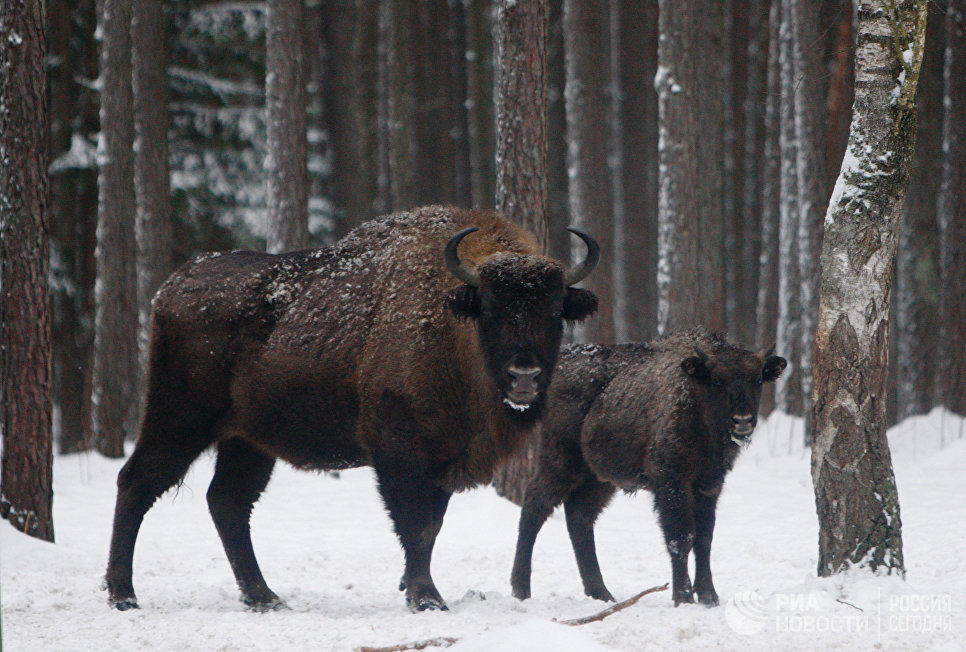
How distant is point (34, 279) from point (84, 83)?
1162 centimetres

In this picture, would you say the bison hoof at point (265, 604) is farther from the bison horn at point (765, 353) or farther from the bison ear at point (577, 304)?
the bison horn at point (765, 353)

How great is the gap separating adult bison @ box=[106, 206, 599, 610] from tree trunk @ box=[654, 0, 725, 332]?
18.6 ft

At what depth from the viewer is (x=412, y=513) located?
6.98m

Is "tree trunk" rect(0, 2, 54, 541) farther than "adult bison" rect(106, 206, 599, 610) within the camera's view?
Yes

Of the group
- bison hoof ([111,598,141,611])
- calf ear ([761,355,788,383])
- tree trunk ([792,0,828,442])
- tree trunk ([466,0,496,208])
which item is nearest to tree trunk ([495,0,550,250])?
calf ear ([761,355,788,383])

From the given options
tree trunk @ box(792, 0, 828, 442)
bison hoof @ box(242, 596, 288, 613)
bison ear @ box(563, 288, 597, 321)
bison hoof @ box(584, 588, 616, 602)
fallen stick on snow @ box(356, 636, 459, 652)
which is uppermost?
tree trunk @ box(792, 0, 828, 442)

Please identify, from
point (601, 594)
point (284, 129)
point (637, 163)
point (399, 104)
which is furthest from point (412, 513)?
point (637, 163)

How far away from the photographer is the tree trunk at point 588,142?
17.2m

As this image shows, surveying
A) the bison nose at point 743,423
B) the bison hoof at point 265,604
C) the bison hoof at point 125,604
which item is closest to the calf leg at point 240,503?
the bison hoof at point 265,604

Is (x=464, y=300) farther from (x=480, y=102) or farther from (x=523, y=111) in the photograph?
(x=480, y=102)

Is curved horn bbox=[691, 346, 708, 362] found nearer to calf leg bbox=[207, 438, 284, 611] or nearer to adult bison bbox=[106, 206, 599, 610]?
adult bison bbox=[106, 206, 599, 610]

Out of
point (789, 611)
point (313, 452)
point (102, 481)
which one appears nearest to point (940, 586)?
point (789, 611)

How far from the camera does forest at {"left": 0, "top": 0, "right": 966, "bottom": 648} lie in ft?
21.1

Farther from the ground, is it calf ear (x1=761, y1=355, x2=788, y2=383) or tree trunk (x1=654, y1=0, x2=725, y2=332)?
tree trunk (x1=654, y1=0, x2=725, y2=332)
